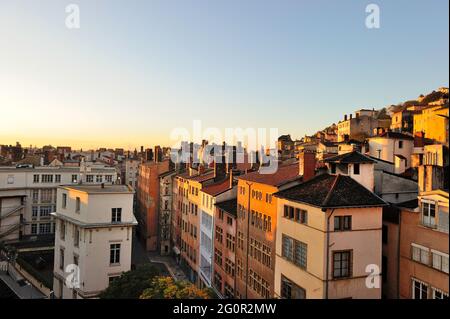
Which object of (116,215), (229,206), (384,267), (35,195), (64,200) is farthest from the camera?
(35,195)

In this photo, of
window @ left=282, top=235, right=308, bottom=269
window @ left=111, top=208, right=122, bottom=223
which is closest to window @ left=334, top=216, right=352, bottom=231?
window @ left=282, top=235, right=308, bottom=269

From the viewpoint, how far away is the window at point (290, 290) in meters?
16.0

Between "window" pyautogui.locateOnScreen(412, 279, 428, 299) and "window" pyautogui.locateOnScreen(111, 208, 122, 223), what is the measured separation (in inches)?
665

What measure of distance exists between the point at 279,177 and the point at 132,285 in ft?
36.9

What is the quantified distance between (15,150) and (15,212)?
29.3 meters

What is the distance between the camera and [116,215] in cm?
2328

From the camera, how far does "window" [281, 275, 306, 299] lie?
52.3 feet

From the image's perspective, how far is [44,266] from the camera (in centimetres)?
3625

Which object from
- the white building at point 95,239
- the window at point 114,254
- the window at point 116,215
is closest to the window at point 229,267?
the white building at point 95,239

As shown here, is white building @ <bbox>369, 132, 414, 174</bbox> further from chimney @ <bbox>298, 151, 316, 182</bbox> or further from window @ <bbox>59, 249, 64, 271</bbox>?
window @ <bbox>59, 249, 64, 271</bbox>

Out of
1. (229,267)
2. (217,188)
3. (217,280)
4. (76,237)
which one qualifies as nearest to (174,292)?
(76,237)

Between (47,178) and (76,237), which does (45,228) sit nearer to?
(47,178)

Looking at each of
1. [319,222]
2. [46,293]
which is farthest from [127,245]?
[319,222]
